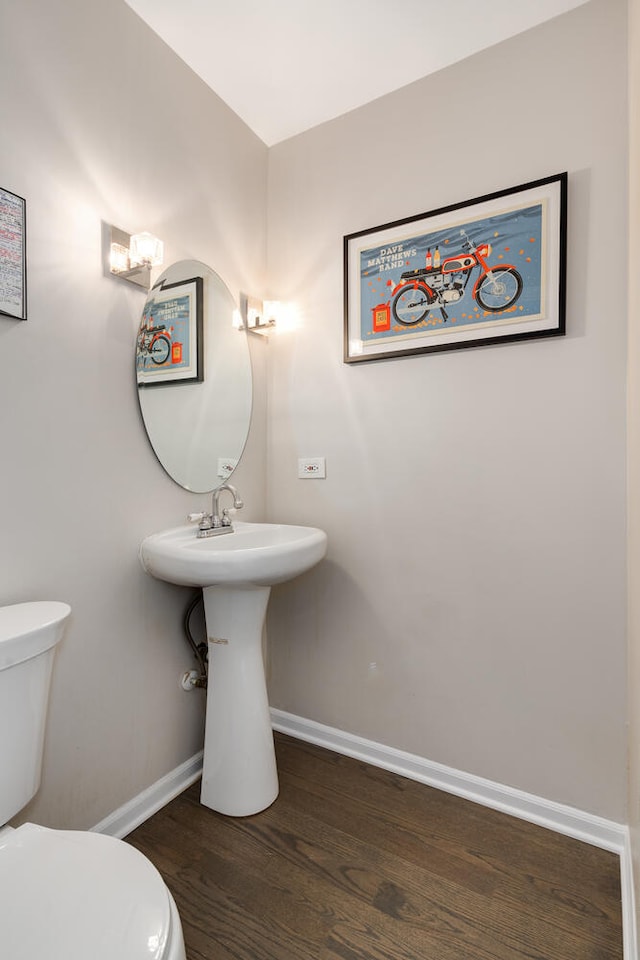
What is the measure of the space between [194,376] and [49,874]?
1.42 m

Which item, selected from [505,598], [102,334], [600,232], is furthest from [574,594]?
[102,334]

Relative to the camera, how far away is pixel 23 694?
1052 millimetres

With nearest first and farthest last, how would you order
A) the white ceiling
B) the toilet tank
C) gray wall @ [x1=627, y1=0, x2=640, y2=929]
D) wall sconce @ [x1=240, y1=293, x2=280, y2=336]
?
the toilet tank → gray wall @ [x1=627, y1=0, x2=640, y2=929] → the white ceiling → wall sconce @ [x1=240, y1=293, x2=280, y2=336]

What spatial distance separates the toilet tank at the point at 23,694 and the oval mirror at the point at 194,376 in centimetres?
69

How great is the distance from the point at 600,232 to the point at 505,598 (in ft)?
3.79

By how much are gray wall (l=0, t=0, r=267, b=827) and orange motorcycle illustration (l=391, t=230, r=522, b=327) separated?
2.55 ft

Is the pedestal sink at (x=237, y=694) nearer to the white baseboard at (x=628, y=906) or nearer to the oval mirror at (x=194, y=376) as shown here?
the oval mirror at (x=194, y=376)

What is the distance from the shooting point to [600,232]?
1.45 meters

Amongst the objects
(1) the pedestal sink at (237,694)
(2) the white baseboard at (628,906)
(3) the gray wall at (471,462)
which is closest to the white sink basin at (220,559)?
(1) the pedestal sink at (237,694)

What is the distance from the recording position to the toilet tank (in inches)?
39.6

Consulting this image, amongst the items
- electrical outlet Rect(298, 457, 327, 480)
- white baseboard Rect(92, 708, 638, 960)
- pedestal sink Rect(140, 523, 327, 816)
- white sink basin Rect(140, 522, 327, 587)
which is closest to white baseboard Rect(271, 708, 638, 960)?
white baseboard Rect(92, 708, 638, 960)

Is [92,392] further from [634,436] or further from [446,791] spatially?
[446,791]

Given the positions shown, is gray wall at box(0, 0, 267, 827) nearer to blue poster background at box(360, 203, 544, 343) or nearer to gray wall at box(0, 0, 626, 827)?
gray wall at box(0, 0, 626, 827)

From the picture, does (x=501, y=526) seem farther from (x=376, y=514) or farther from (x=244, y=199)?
(x=244, y=199)
